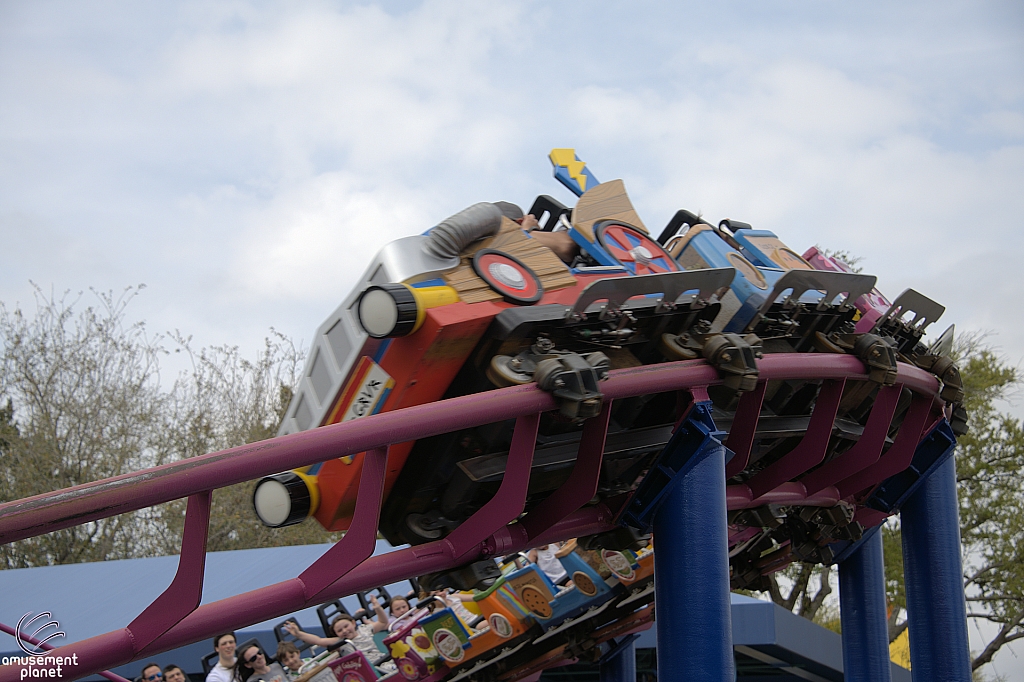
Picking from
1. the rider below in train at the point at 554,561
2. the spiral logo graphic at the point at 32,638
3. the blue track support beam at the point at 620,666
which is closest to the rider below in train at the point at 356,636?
the rider below in train at the point at 554,561

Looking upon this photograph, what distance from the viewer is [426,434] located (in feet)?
13.1

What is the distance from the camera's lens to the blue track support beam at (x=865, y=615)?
24.7 ft

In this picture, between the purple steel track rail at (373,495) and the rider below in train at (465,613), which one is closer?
the purple steel track rail at (373,495)

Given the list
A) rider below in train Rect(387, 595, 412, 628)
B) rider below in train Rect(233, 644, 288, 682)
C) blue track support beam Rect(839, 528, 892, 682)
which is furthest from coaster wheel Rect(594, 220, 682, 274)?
rider below in train Rect(387, 595, 412, 628)

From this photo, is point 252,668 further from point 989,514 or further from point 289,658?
point 989,514

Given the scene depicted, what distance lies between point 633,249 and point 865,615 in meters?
3.98

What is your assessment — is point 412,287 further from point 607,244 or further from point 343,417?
point 607,244

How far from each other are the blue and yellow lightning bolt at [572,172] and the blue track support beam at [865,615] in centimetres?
381

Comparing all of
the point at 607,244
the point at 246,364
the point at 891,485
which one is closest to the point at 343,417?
the point at 607,244

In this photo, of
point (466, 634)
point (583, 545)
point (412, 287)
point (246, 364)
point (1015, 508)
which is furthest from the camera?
point (246, 364)

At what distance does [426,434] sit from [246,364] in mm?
19370

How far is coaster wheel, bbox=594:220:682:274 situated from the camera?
17.9 feet

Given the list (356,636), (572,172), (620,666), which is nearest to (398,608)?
(356,636)

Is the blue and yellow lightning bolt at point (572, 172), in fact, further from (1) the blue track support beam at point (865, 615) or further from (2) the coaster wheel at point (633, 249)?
(1) the blue track support beam at point (865, 615)
